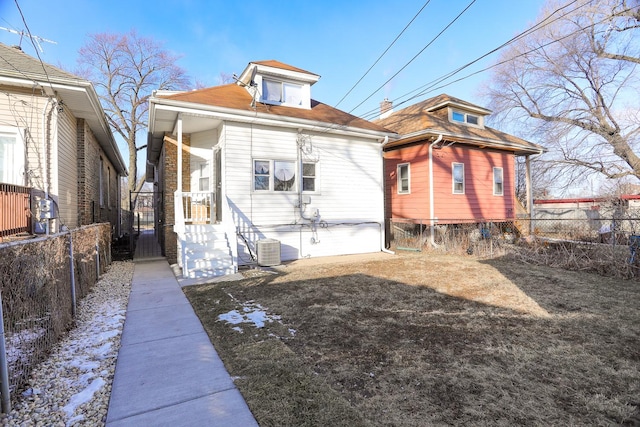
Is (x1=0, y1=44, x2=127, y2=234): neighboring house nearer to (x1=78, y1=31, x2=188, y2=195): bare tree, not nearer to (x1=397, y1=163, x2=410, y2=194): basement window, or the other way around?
(x1=397, y1=163, x2=410, y2=194): basement window

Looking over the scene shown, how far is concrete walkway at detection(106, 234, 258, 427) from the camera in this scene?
223 centimetres

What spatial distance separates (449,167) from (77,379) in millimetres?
12264

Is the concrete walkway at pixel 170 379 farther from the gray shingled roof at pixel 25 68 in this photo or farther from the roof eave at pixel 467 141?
the roof eave at pixel 467 141

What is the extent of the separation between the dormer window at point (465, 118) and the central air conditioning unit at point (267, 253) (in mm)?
10388

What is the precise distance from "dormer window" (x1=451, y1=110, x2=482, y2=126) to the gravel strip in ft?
46.4

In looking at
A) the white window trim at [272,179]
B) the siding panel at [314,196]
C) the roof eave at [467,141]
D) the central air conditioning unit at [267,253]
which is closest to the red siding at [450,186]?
the roof eave at [467,141]

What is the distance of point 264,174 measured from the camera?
350 inches

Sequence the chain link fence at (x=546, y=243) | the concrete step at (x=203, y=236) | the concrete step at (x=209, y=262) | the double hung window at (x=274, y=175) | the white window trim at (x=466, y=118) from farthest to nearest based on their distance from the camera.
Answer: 1. the white window trim at (x=466, y=118)
2. the double hung window at (x=274, y=175)
3. the concrete step at (x=203, y=236)
4. the concrete step at (x=209, y=262)
5. the chain link fence at (x=546, y=243)

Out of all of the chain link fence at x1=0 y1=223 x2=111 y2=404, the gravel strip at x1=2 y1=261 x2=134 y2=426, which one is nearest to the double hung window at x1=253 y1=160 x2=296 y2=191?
the chain link fence at x1=0 y1=223 x2=111 y2=404

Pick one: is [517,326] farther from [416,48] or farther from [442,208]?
[442,208]

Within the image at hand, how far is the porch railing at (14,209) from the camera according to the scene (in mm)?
4648

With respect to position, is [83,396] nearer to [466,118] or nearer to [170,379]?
[170,379]

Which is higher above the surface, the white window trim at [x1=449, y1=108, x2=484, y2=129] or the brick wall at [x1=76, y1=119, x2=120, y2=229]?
the white window trim at [x1=449, y1=108, x2=484, y2=129]

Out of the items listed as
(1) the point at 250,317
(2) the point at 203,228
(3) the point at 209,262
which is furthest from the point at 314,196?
(1) the point at 250,317
